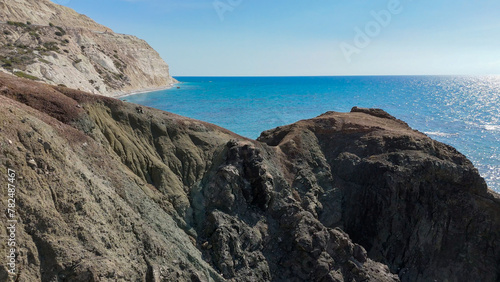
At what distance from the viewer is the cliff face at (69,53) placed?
64.1 meters

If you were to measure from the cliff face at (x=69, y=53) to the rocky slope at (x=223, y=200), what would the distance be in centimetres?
4545

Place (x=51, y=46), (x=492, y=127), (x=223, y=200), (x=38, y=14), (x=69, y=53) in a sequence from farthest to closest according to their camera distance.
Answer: (x=38, y=14), (x=69, y=53), (x=51, y=46), (x=492, y=127), (x=223, y=200)

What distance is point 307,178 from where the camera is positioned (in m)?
26.4

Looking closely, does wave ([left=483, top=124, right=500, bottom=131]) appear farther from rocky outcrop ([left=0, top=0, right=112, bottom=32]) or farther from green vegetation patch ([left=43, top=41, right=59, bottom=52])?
rocky outcrop ([left=0, top=0, right=112, bottom=32])

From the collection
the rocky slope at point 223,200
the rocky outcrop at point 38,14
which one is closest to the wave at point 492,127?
the rocky slope at point 223,200

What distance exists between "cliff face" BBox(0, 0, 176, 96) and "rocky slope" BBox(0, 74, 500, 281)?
149ft

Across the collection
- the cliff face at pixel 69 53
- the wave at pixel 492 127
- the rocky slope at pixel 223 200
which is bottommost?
the wave at pixel 492 127

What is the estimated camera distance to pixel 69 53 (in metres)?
81.7

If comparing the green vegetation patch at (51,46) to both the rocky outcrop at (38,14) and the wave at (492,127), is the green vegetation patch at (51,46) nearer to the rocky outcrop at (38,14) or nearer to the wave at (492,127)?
the rocky outcrop at (38,14)

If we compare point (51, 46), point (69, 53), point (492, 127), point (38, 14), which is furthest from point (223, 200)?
point (38, 14)

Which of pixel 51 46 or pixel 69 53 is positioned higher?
pixel 51 46

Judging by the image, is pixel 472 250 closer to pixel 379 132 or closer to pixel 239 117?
pixel 379 132

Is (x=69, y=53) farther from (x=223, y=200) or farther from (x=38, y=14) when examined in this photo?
(x=223, y=200)

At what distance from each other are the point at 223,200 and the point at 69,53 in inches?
3086
